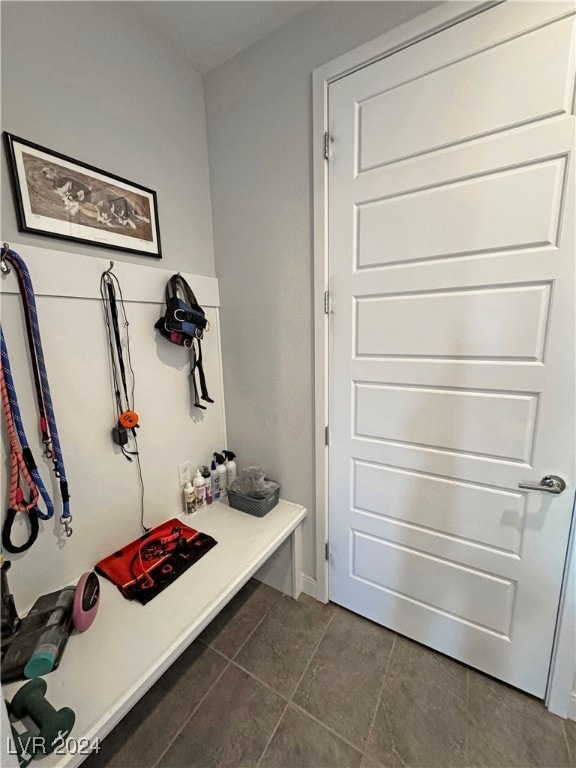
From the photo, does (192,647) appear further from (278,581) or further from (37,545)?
(37,545)

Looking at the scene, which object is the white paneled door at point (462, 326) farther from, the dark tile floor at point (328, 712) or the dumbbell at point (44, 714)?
the dumbbell at point (44, 714)

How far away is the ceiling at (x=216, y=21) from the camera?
4.17 feet

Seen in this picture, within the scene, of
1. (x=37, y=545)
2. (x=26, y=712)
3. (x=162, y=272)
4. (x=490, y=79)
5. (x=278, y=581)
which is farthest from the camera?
(x=278, y=581)

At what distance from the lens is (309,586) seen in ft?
5.80

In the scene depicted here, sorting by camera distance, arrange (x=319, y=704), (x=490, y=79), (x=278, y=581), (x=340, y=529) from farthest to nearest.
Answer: (x=278, y=581), (x=340, y=529), (x=319, y=704), (x=490, y=79)

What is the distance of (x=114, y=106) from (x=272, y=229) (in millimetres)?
791

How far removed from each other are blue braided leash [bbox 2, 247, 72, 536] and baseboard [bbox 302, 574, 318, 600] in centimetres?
125

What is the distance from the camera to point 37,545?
1139 mm

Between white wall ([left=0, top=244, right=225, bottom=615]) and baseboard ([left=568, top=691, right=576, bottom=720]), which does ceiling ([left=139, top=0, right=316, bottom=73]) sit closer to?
white wall ([left=0, top=244, right=225, bottom=615])

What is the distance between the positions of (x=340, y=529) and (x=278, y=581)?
56 cm

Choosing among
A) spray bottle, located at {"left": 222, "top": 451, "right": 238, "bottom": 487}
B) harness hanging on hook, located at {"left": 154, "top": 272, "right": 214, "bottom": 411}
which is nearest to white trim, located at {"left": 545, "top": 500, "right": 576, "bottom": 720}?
spray bottle, located at {"left": 222, "top": 451, "right": 238, "bottom": 487}

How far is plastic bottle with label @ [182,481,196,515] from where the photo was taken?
5.45 feet

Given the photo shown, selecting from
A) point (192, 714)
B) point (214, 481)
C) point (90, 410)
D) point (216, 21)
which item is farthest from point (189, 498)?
point (216, 21)

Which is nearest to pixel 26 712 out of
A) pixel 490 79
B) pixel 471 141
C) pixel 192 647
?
pixel 192 647
